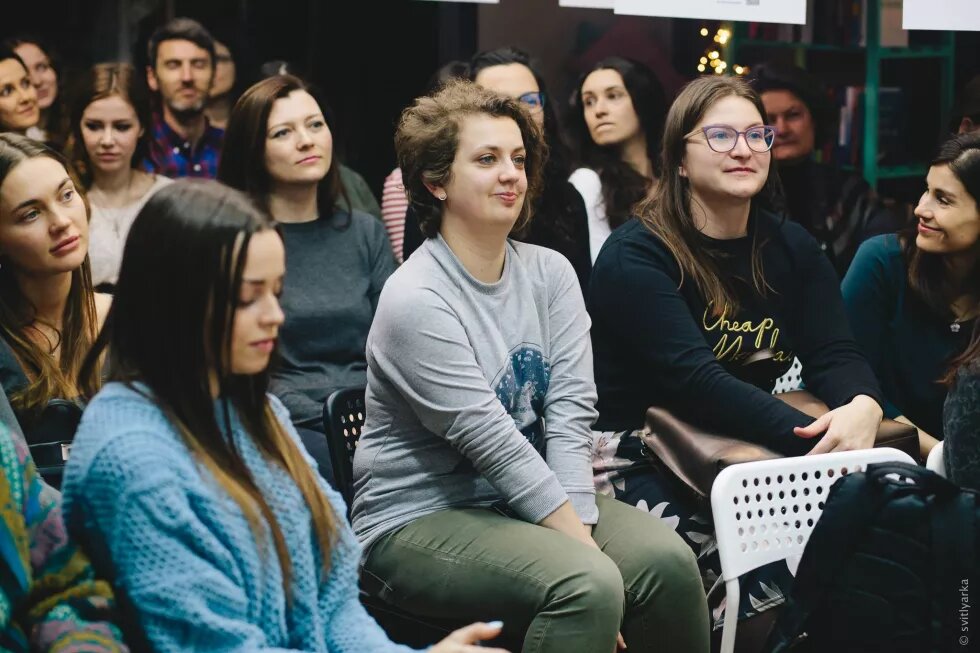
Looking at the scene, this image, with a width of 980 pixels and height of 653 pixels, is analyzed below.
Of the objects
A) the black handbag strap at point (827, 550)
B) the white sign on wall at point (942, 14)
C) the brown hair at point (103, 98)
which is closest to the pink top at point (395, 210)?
the brown hair at point (103, 98)

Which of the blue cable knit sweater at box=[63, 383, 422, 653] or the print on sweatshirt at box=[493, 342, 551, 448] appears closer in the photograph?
the blue cable knit sweater at box=[63, 383, 422, 653]

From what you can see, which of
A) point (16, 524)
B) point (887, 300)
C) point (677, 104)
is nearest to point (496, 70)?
point (677, 104)

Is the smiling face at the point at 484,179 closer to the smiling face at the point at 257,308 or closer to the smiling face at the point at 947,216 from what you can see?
the smiling face at the point at 257,308

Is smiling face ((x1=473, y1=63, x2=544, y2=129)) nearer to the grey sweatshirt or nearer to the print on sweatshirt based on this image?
the grey sweatshirt

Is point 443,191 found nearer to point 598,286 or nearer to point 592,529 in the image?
point 598,286

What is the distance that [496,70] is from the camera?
3.68 m

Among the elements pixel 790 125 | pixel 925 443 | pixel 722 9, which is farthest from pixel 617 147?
pixel 925 443

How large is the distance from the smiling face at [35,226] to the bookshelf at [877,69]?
2.92 m

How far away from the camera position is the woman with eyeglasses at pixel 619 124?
3.78 meters

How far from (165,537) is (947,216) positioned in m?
2.03

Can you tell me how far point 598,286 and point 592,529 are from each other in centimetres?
62

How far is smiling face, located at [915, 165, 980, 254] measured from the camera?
2.84 m

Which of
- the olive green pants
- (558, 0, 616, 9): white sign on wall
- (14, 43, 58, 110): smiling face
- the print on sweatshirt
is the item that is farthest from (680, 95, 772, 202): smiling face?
(14, 43, 58, 110): smiling face

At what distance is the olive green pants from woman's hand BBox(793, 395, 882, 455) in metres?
0.41
